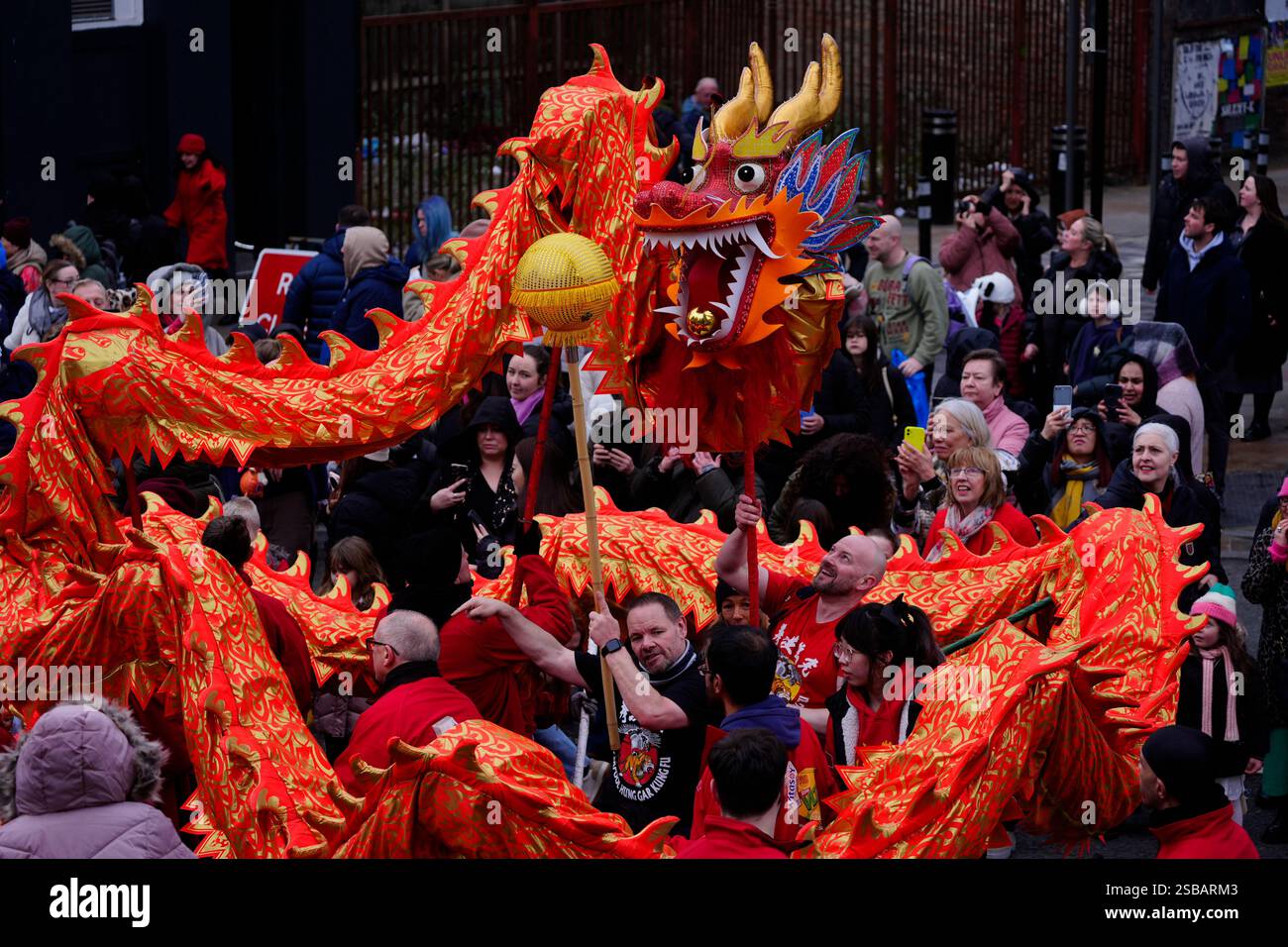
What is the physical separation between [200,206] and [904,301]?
6.27m

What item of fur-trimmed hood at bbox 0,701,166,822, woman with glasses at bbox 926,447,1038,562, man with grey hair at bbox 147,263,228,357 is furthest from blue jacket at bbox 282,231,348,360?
fur-trimmed hood at bbox 0,701,166,822

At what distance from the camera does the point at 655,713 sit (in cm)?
550

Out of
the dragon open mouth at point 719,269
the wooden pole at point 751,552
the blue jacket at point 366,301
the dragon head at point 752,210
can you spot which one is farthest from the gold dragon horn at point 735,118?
the blue jacket at point 366,301

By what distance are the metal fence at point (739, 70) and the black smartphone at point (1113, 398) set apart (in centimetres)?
463

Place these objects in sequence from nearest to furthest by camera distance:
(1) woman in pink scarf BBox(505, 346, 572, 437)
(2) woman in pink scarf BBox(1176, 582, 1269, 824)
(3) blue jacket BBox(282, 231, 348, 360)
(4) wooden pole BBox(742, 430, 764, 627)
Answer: (4) wooden pole BBox(742, 430, 764, 627) → (2) woman in pink scarf BBox(1176, 582, 1269, 824) → (1) woman in pink scarf BBox(505, 346, 572, 437) → (3) blue jacket BBox(282, 231, 348, 360)

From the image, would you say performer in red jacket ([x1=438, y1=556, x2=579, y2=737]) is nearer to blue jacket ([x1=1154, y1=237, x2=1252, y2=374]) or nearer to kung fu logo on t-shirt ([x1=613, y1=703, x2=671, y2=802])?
kung fu logo on t-shirt ([x1=613, y1=703, x2=671, y2=802])

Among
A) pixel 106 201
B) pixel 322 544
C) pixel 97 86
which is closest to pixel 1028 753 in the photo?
pixel 322 544

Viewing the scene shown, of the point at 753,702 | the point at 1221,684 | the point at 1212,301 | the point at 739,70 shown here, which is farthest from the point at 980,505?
the point at 739,70

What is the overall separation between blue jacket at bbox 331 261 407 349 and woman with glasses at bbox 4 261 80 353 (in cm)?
144

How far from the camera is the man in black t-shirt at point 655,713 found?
5520mm

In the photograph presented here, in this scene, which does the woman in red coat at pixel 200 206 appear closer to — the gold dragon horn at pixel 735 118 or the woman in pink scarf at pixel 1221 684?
the woman in pink scarf at pixel 1221 684

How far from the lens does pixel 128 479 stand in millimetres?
6141

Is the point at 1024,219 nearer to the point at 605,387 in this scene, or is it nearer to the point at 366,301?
the point at 366,301

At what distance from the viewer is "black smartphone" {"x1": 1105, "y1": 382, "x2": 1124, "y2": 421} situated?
29.2 feet
